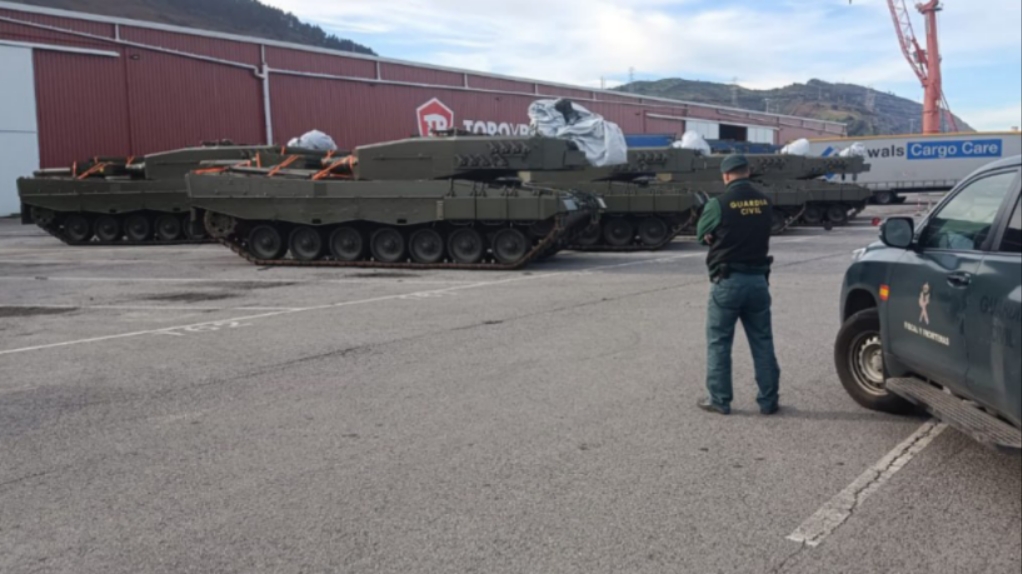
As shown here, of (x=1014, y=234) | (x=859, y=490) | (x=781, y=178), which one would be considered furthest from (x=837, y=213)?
(x=859, y=490)

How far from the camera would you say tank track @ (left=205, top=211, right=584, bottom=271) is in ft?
55.2

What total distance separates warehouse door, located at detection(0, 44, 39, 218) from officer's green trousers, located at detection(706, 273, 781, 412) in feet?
99.7

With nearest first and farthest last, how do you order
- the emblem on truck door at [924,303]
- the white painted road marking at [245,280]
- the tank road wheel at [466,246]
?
the emblem on truck door at [924,303], the white painted road marking at [245,280], the tank road wheel at [466,246]

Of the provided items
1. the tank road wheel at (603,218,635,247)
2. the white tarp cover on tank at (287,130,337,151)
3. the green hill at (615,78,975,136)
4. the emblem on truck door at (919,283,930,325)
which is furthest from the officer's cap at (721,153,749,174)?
the green hill at (615,78,975,136)

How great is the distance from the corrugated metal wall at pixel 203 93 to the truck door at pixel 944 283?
3176cm

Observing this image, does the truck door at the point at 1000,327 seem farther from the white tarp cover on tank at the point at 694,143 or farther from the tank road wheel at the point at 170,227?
the white tarp cover on tank at the point at 694,143

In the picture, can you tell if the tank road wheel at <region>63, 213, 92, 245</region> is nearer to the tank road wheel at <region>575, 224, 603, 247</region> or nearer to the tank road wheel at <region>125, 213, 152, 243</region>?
the tank road wheel at <region>125, 213, 152, 243</region>

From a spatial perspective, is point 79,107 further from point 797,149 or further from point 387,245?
point 797,149

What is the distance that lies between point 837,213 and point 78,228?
21806mm

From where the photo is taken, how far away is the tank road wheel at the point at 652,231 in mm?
21406

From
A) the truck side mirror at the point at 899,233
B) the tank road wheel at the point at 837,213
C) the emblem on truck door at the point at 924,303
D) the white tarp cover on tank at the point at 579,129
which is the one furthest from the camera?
the tank road wheel at the point at 837,213

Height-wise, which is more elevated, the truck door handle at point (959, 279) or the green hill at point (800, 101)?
the green hill at point (800, 101)

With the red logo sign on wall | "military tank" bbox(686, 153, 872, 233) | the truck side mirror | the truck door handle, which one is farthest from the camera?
the red logo sign on wall

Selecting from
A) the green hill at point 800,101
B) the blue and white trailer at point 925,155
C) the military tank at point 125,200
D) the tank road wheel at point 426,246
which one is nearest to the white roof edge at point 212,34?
the military tank at point 125,200
